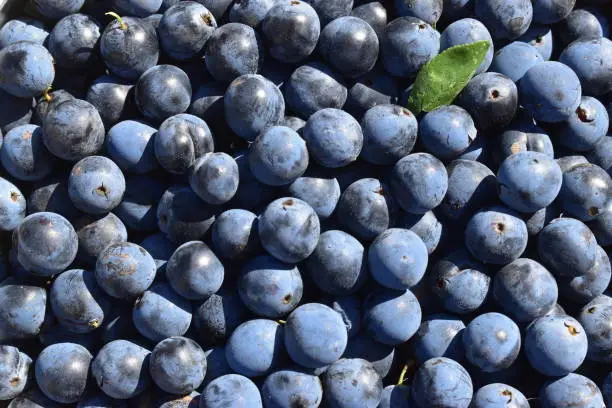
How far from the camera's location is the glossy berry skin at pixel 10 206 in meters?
1.77

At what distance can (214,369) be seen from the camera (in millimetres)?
1721

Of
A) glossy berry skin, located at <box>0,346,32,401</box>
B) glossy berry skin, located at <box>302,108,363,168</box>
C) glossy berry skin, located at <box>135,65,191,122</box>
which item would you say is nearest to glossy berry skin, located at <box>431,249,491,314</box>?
glossy berry skin, located at <box>302,108,363,168</box>

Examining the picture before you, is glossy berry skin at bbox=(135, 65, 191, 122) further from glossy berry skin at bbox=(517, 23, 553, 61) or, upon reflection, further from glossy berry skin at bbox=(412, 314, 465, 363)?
glossy berry skin at bbox=(517, 23, 553, 61)

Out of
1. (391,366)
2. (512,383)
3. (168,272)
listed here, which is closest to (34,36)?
(168,272)

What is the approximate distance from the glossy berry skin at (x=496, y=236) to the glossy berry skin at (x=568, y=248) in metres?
0.06

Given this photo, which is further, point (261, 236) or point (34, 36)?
point (34, 36)

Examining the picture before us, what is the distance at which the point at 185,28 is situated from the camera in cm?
183

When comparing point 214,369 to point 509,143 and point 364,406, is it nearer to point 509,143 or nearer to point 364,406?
point 364,406

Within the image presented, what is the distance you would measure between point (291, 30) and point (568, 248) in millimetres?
871

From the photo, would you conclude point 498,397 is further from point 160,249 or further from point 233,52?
point 233,52

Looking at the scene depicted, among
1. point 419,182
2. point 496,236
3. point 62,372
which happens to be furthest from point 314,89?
point 62,372

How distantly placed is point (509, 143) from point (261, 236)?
0.69 meters

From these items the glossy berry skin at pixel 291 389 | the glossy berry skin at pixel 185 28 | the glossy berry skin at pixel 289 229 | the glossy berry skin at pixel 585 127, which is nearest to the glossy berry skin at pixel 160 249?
the glossy berry skin at pixel 289 229

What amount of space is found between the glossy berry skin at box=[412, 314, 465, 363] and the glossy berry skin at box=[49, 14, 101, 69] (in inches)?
44.5
